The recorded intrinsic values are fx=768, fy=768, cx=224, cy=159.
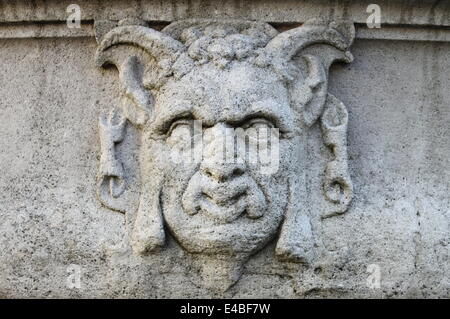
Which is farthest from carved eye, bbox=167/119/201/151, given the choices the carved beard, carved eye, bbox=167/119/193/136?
the carved beard

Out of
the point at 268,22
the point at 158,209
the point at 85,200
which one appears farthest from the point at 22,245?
the point at 268,22

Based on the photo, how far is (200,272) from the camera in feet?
8.88

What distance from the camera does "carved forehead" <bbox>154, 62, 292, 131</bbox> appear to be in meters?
2.60

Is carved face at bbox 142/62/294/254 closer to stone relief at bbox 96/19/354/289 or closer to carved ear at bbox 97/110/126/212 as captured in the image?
stone relief at bbox 96/19/354/289

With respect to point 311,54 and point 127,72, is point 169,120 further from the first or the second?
point 311,54

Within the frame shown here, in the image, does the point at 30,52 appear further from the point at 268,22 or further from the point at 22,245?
the point at 268,22

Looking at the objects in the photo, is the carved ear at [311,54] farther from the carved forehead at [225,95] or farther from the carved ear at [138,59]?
the carved ear at [138,59]

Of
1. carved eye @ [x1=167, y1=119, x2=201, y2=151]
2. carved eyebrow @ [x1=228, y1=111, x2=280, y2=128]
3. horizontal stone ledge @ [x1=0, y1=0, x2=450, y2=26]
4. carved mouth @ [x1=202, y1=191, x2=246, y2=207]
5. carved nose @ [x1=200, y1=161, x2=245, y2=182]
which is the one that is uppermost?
horizontal stone ledge @ [x1=0, y1=0, x2=450, y2=26]

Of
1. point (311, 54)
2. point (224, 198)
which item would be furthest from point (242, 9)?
point (224, 198)

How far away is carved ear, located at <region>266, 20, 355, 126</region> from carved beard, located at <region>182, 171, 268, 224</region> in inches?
13.1

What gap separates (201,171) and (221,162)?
9 cm

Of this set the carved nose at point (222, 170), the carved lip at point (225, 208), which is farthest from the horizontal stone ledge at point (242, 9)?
the carved lip at point (225, 208)

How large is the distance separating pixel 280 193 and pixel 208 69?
494 mm

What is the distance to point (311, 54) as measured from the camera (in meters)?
2.74
